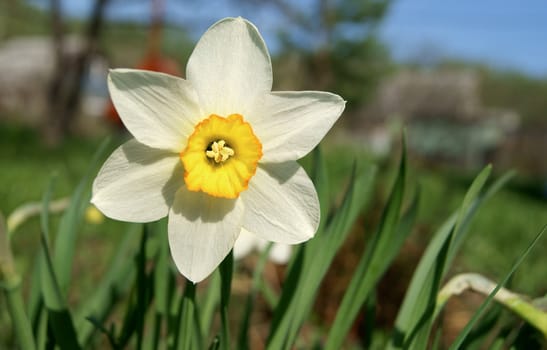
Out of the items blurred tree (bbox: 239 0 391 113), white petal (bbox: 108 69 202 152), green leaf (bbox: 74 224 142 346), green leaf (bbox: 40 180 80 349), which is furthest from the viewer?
blurred tree (bbox: 239 0 391 113)

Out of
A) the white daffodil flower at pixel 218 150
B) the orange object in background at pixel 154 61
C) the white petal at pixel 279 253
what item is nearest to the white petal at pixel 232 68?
the white daffodil flower at pixel 218 150

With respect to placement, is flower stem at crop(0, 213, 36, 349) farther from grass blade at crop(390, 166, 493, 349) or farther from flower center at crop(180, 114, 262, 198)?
grass blade at crop(390, 166, 493, 349)

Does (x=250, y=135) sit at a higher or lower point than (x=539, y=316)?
higher

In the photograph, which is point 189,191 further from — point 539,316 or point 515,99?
point 515,99

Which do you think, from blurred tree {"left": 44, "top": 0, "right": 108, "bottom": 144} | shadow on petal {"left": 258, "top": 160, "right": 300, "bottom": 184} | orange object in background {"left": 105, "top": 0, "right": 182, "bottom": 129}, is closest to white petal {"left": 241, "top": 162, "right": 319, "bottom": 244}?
shadow on petal {"left": 258, "top": 160, "right": 300, "bottom": 184}

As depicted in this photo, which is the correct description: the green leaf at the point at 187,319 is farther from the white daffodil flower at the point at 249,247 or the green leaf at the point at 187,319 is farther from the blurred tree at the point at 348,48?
the blurred tree at the point at 348,48

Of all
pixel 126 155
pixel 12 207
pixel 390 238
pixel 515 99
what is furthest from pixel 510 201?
pixel 515 99

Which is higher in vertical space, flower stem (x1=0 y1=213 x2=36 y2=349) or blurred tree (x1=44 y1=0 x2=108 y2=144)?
flower stem (x1=0 y1=213 x2=36 y2=349)

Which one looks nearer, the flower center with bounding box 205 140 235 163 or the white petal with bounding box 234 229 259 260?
the flower center with bounding box 205 140 235 163

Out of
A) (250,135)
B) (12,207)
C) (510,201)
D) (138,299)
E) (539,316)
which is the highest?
(250,135)
